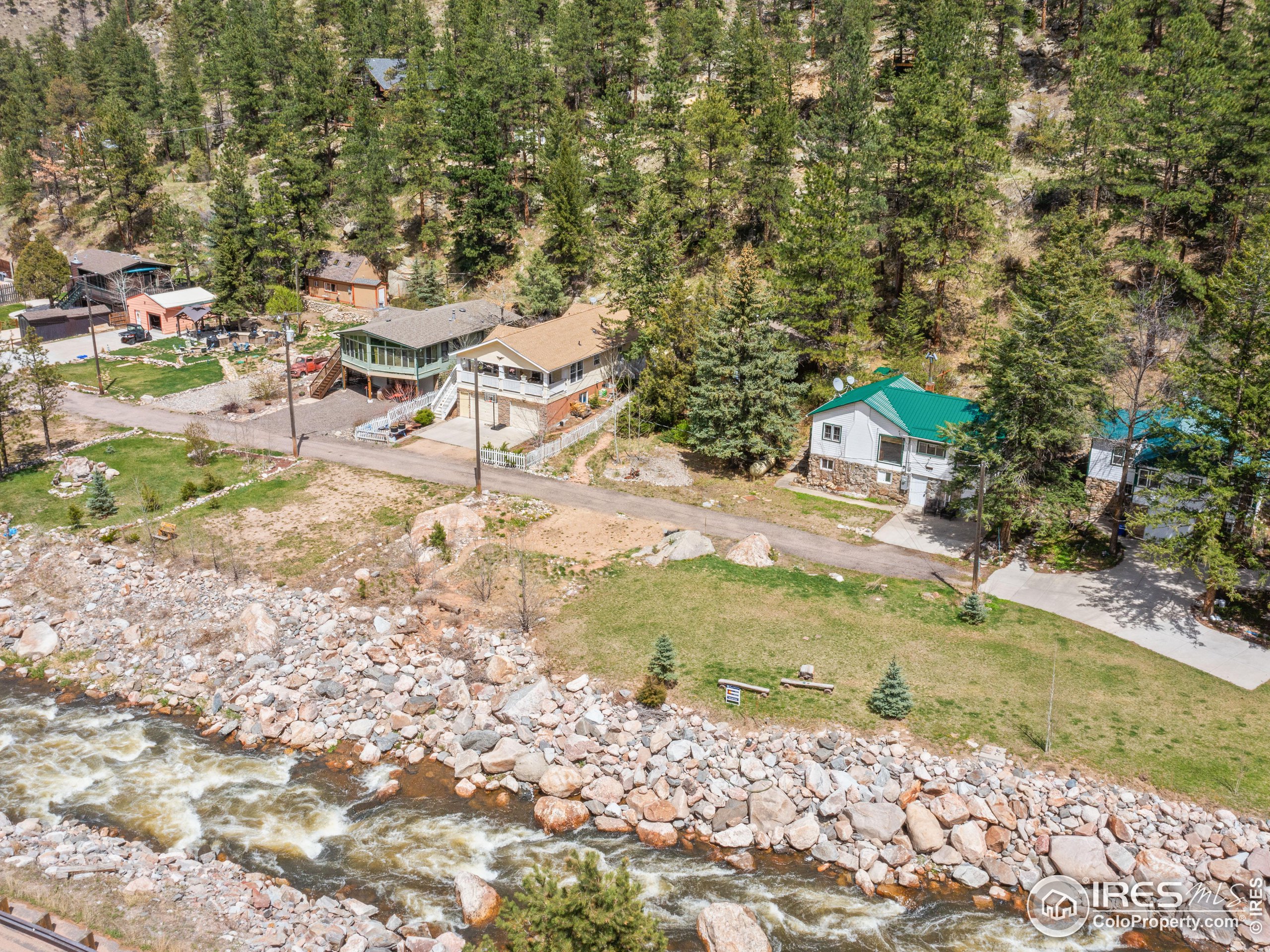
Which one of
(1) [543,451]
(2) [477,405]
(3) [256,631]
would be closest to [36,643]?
(3) [256,631]

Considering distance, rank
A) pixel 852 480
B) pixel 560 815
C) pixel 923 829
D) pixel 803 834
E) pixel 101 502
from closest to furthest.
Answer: pixel 923 829 < pixel 803 834 < pixel 560 815 < pixel 101 502 < pixel 852 480

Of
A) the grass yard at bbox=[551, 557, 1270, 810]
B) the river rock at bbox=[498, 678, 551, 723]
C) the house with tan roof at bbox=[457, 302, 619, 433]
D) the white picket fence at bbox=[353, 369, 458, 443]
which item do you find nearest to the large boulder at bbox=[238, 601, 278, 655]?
the river rock at bbox=[498, 678, 551, 723]

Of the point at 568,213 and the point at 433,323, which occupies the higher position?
the point at 568,213

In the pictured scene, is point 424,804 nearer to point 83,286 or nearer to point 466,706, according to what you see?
point 466,706

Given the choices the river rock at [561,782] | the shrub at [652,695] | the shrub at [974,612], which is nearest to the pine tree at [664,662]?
the shrub at [652,695]

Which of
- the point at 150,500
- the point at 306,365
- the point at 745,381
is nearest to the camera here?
the point at 150,500

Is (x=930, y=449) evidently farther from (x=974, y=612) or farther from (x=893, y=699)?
(x=893, y=699)

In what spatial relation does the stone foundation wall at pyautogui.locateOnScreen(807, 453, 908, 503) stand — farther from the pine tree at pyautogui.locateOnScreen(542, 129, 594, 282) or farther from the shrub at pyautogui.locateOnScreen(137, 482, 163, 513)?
the shrub at pyautogui.locateOnScreen(137, 482, 163, 513)
